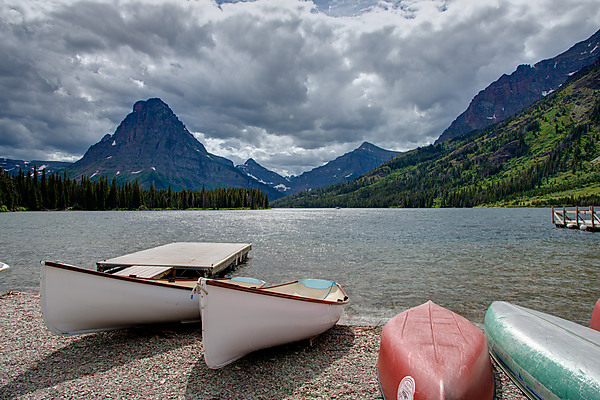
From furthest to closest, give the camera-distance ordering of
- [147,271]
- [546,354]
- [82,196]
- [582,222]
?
1. [82,196]
2. [582,222]
3. [147,271]
4. [546,354]

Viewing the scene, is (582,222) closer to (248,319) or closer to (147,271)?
(248,319)

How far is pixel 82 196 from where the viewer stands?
521 ft

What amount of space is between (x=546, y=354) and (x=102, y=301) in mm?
12551

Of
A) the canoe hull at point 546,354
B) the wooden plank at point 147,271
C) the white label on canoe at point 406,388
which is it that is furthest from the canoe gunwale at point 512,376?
the wooden plank at point 147,271

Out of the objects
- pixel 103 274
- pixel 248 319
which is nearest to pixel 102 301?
pixel 103 274

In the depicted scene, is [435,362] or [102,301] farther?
[102,301]

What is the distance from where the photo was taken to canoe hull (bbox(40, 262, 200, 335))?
9.50 meters

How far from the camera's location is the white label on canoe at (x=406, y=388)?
6.00 m

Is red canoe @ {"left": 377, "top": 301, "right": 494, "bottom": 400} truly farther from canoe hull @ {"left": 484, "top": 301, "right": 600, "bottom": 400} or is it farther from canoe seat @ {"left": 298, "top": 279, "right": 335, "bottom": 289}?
canoe seat @ {"left": 298, "top": 279, "right": 335, "bottom": 289}

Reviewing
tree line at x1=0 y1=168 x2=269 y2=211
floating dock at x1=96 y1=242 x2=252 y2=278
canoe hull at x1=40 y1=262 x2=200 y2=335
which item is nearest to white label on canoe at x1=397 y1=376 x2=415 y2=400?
canoe hull at x1=40 y1=262 x2=200 y2=335

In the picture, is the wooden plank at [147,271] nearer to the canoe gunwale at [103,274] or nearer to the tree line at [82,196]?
the canoe gunwale at [103,274]

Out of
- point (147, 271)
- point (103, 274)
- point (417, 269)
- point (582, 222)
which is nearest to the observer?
point (103, 274)

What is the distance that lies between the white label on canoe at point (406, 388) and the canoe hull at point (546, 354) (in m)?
3.07

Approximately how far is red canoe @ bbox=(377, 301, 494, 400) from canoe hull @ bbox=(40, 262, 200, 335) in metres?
7.19
